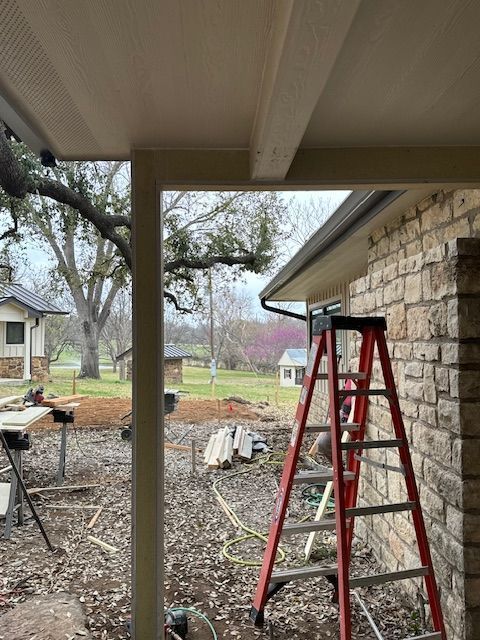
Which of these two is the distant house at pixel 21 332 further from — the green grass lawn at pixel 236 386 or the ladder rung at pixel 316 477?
the ladder rung at pixel 316 477

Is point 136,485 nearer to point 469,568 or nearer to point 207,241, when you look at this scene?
point 469,568

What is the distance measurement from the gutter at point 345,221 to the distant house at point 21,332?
6190 millimetres

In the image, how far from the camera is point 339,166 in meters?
1.71

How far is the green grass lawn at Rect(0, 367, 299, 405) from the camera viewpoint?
32.5ft

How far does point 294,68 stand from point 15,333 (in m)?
9.49

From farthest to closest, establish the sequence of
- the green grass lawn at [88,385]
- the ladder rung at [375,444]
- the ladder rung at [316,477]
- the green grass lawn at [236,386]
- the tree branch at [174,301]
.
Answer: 1. the green grass lawn at [236,386]
2. the green grass lawn at [88,385]
3. the tree branch at [174,301]
4. the ladder rung at [316,477]
5. the ladder rung at [375,444]

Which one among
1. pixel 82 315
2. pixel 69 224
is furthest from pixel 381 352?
pixel 82 315

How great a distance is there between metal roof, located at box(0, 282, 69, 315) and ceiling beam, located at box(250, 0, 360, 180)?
27.3 feet

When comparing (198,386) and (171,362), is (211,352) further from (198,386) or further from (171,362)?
(171,362)

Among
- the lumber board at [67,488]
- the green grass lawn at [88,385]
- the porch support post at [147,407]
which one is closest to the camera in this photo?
the porch support post at [147,407]

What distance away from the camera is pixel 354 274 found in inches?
220

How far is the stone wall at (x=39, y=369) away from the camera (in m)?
9.57

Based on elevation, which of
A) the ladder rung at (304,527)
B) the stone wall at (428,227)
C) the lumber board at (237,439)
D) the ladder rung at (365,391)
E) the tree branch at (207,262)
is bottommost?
the lumber board at (237,439)

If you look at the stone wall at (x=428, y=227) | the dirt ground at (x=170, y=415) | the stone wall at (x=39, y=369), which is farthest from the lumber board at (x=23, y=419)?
the stone wall at (x=39, y=369)
